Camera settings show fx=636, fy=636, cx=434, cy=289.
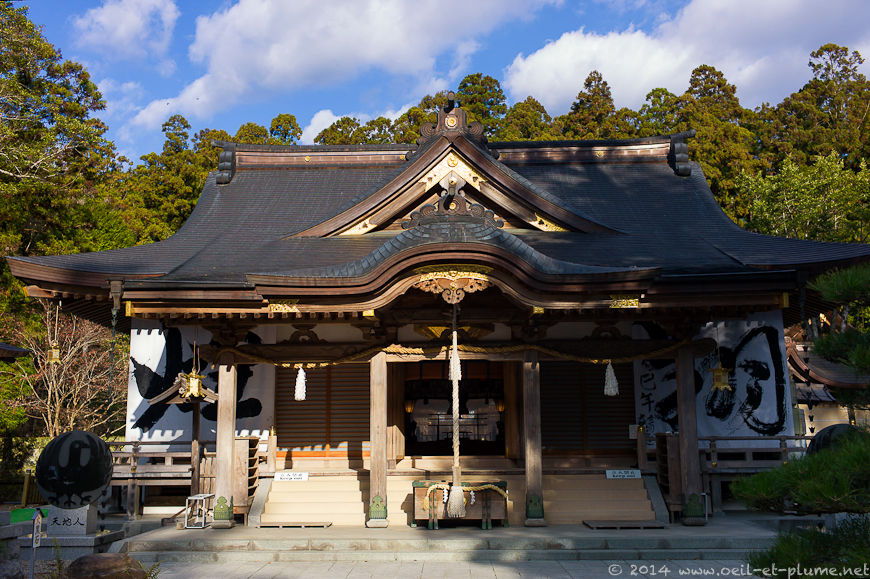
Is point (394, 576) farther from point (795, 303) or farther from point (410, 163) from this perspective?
point (795, 303)

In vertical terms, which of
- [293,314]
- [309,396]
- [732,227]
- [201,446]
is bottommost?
[201,446]

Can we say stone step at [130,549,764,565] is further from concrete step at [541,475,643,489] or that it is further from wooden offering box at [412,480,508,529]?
concrete step at [541,475,643,489]

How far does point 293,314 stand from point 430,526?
3932 mm

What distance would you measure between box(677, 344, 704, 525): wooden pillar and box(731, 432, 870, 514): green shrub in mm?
5784

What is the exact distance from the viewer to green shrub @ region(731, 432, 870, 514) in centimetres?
407

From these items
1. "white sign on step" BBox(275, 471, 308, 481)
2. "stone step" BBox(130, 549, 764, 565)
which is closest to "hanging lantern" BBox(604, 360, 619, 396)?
"stone step" BBox(130, 549, 764, 565)

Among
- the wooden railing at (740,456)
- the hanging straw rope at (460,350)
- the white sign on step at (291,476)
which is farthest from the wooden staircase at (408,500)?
the hanging straw rope at (460,350)

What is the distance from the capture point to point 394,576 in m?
7.76

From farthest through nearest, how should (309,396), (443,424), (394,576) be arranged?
1. (443,424)
2. (309,396)
3. (394,576)

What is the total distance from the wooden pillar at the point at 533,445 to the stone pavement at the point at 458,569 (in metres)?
1.53

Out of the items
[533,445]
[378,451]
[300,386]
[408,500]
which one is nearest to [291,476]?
[300,386]

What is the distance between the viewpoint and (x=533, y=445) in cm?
1021

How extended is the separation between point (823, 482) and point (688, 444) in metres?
6.40

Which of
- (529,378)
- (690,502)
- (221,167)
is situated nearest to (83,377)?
(221,167)
